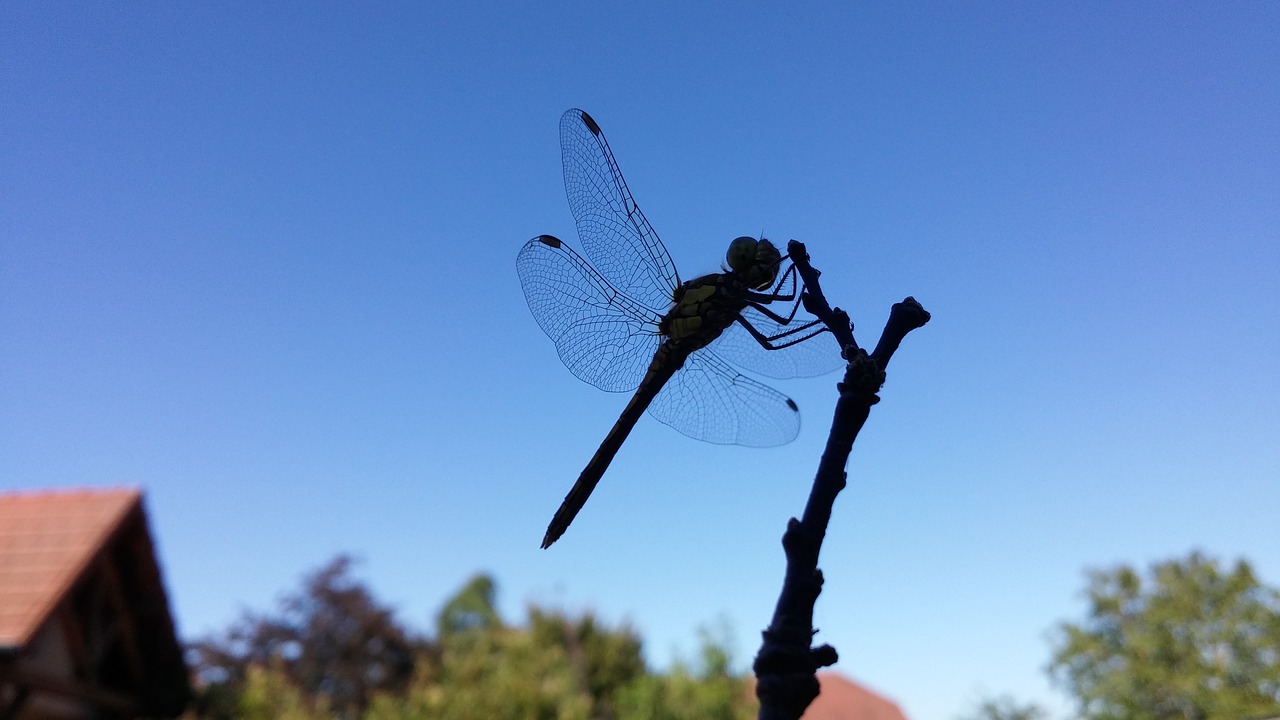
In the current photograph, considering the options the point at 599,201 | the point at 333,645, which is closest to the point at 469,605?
the point at 333,645

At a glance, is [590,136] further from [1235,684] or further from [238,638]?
[1235,684]

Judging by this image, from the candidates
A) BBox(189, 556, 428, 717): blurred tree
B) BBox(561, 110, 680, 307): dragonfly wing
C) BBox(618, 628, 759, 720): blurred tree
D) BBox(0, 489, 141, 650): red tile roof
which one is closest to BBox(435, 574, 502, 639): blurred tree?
BBox(189, 556, 428, 717): blurred tree

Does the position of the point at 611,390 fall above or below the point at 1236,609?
below

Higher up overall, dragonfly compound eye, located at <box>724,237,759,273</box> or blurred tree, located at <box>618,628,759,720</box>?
blurred tree, located at <box>618,628,759,720</box>

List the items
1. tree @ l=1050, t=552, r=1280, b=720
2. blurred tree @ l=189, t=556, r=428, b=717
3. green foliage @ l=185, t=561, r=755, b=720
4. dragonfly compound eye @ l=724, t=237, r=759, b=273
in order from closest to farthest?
dragonfly compound eye @ l=724, t=237, r=759, b=273 → green foliage @ l=185, t=561, r=755, b=720 → blurred tree @ l=189, t=556, r=428, b=717 → tree @ l=1050, t=552, r=1280, b=720

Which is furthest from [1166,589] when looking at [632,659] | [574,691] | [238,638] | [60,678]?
[60,678]

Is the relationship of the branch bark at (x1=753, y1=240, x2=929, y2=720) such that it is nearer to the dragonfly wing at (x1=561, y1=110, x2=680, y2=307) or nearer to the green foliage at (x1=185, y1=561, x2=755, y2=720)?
the dragonfly wing at (x1=561, y1=110, x2=680, y2=307)

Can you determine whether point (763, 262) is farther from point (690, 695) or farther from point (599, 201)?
point (690, 695)
